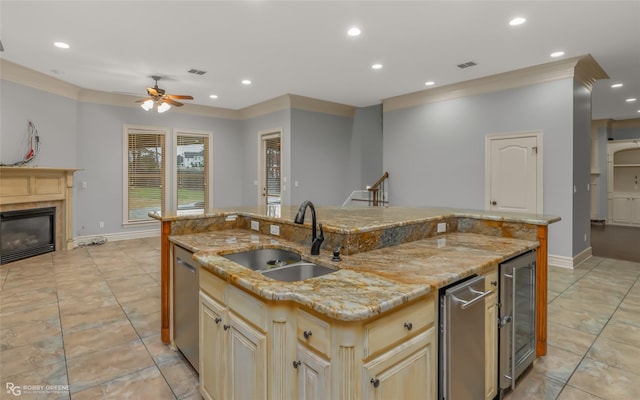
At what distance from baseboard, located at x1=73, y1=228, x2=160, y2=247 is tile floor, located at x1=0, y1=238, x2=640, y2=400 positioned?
169cm

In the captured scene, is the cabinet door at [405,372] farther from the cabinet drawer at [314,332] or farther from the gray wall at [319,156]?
the gray wall at [319,156]

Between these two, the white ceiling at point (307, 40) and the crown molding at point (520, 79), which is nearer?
the white ceiling at point (307, 40)

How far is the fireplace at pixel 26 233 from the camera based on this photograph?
5.08 metres

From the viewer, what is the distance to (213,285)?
1821 millimetres

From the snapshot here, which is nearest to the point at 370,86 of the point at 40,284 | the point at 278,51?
the point at 278,51

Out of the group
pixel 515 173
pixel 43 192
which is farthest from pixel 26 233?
pixel 515 173

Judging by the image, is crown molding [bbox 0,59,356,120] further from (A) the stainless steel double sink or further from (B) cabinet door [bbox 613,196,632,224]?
(B) cabinet door [bbox 613,196,632,224]

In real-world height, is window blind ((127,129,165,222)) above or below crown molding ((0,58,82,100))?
below

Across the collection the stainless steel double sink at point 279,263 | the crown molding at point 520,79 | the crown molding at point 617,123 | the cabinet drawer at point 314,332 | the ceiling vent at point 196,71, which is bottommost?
the cabinet drawer at point 314,332

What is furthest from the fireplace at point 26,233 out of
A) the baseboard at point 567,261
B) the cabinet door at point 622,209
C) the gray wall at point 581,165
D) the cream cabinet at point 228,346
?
the cabinet door at point 622,209

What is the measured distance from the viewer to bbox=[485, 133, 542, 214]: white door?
509cm

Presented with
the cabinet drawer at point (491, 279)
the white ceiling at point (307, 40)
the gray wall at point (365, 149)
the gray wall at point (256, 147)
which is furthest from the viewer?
the gray wall at point (365, 149)

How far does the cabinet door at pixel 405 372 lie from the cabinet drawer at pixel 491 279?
55 cm

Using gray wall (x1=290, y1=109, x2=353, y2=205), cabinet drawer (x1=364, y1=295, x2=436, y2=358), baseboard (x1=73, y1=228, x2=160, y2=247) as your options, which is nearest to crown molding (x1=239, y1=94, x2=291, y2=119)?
gray wall (x1=290, y1=109, x2=353, y2=205)
